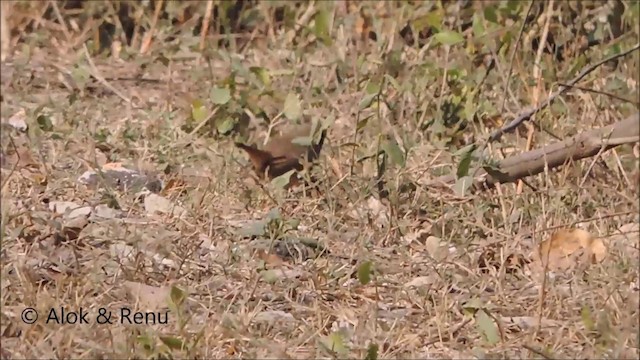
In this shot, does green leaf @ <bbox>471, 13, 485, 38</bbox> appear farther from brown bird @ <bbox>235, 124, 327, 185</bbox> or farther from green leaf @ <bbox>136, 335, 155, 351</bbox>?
green leaf @ <bbox>136, 335, 155, 351</bbox>

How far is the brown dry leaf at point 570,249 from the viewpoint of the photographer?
2550 mm

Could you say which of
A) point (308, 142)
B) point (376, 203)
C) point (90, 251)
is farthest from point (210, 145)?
point (90, 251)

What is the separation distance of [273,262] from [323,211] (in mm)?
331

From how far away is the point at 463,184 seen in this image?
109 inches

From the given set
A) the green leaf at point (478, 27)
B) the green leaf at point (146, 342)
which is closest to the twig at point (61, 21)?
the green leaf at point (478, 27)

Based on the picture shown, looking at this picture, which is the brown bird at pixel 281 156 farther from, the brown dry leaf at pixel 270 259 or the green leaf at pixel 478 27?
the green leaf at pixel 478 27

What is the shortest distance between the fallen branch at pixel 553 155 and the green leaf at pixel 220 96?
33.6 inches

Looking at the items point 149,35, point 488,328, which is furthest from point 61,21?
point 488,328

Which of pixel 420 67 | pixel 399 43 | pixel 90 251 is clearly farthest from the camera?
pixel 399 43

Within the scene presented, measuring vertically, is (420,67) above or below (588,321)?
below

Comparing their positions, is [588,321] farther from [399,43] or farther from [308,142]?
[399,43]

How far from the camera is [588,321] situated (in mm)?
2129

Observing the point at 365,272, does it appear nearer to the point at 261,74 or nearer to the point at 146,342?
the point at 146,342

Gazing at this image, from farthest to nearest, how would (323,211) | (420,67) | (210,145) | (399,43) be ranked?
(399,43)
(420,67)
(210,145)
(323,211)
